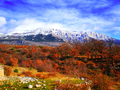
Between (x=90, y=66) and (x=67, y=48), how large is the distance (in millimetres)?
8280

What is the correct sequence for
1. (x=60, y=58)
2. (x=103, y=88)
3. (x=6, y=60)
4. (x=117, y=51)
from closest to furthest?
1. (x=103, y=88)
2. (x=117, y=51)
3. (x=6, y=60)
4. (x=60, y=58)

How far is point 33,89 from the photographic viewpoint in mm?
6953

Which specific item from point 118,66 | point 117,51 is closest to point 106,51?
point 117,51

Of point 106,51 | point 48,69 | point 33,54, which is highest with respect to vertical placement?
point 106,51

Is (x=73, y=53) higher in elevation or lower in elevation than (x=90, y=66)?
higher

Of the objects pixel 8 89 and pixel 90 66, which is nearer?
pixel 8 89

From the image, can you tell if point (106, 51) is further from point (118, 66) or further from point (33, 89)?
point (33, 89)

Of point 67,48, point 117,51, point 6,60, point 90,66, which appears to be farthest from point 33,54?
point 117,51

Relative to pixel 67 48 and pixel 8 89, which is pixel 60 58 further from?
pixel 8 89

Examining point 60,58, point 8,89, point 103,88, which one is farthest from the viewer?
point 60,58

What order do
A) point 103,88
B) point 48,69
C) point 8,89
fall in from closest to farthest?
point 8,89
point 103,88
point 48,69

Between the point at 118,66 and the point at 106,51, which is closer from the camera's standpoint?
the point at 118,66

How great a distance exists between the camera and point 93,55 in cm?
2441

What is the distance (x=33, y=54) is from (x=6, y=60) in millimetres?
7135
